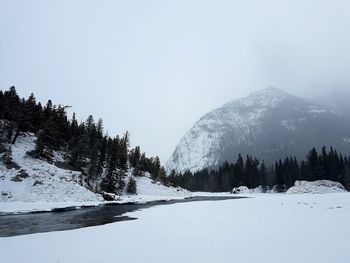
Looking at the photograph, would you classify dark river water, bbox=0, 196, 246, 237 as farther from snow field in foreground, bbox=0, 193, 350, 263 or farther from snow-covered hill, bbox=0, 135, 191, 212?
snow-covered hill, bbox=0, 135, 191, 212

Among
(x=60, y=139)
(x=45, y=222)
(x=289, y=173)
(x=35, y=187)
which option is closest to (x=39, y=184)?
(x=35, y=187)

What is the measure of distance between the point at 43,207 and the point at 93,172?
37079 millimetres

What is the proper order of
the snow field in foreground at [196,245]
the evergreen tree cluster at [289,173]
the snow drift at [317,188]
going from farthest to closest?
the evergreen tree cluster at [289,173]
the snow drift at [317,188]
the snow field in foreground at [196,245]

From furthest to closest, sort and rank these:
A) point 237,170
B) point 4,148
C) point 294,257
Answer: point 237,170 < point 4,148 < point 294,257

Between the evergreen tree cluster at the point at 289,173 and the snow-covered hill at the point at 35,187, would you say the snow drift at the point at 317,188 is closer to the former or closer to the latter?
the evergreen tree cluster at the point at 289,173

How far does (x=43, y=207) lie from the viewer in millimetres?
44031

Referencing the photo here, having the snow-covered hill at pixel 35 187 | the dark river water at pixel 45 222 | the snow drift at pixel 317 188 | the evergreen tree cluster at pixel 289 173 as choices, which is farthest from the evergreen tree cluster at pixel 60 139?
the snow drift at pixel 317 188

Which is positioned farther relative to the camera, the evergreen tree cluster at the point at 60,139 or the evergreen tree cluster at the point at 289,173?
the evergreen tree cluster at the point at 289,173

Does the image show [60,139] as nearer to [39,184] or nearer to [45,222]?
[39,184]

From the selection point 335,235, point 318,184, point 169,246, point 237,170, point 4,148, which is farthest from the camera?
point 237,170

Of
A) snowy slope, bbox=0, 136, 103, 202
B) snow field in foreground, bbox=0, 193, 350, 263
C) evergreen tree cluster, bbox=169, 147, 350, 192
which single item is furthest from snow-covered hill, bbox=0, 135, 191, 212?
evergreen tree cluster, bbox=169, 147, 350, 192

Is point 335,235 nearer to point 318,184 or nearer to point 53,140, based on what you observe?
point 53,140

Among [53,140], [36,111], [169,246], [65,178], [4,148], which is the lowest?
[169,246]

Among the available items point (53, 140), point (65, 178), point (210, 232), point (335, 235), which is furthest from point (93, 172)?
point (335, 235)
